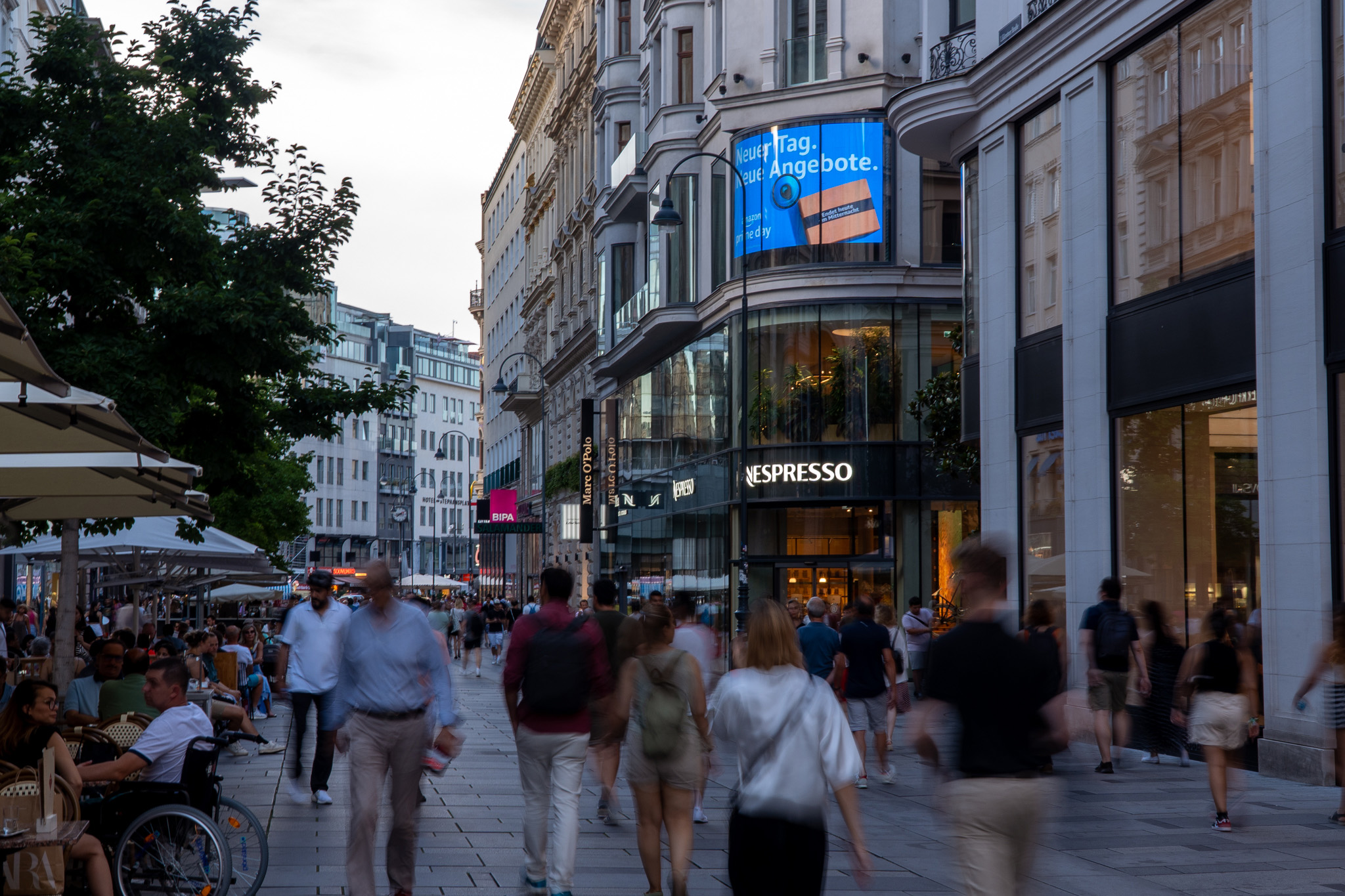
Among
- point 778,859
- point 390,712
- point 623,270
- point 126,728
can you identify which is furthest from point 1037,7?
point 623,270

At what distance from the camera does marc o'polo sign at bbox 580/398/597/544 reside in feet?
169

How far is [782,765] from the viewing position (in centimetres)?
587

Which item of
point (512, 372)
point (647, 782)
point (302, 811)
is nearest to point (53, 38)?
point (302, 811)

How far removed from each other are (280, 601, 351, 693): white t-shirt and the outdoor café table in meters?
6.53

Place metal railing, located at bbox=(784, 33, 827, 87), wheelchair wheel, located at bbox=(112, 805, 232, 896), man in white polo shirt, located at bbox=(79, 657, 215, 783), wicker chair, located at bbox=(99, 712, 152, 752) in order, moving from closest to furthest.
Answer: wheelchair wheel, located at bbox=(112, 805, 232, 896), man in white polo shirt, located at bbox=(79, 657, 215, 783), wicker chair, located at bbox=(99, 712, 152, 752), metal railing, located at bbox=(784, 33, 827, 87)

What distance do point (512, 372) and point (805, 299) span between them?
54552 millimetres

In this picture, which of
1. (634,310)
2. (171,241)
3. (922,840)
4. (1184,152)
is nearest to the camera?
(922,840)

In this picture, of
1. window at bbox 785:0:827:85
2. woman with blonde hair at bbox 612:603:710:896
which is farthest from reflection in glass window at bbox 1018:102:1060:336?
window at bbox 785:0:827:85

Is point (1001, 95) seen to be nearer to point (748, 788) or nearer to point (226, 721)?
point (226, 721)

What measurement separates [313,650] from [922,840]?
234 inches

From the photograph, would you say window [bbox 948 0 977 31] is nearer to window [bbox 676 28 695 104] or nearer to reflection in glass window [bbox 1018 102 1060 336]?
reflection in glass window [bbox 1018 102 1060 336]

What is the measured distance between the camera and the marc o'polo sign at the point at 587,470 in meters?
51.4

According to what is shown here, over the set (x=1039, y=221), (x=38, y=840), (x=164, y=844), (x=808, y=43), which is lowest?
(x=164, y=844)

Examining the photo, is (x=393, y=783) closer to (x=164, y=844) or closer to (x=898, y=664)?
(x=164, y=844)
